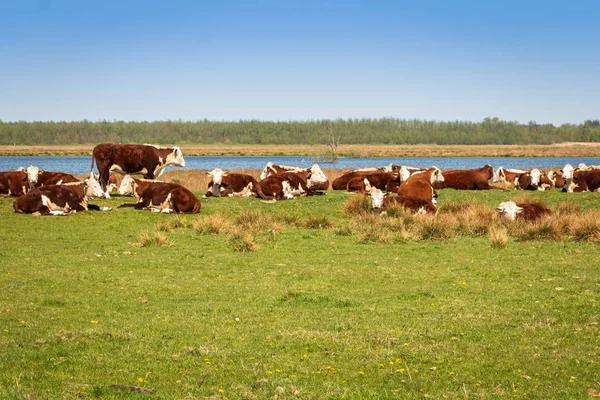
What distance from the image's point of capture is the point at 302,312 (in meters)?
10.2

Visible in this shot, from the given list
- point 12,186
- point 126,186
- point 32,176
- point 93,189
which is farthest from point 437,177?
point 12,186

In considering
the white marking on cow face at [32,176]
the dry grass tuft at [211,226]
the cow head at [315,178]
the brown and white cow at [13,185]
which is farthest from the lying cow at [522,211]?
the brown and white cow at [13,185]

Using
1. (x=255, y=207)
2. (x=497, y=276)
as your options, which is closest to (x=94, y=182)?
(x=255, y=207)

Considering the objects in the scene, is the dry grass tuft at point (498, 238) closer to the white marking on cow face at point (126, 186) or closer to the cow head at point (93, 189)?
the cow head at point (93, 189)

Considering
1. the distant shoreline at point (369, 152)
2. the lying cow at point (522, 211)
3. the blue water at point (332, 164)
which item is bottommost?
the distant shoreline at point (369, 152)

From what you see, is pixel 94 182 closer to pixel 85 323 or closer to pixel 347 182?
pixel 347 182

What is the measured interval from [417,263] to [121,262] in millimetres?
5777

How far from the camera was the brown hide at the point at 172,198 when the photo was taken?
74.5ft

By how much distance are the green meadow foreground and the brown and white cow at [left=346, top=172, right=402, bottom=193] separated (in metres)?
10.1

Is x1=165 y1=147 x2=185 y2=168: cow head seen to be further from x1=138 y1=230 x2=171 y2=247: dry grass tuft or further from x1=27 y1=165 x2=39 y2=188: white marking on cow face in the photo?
x1=138 y1=230 x2=171 y2=247: dry grass tuft

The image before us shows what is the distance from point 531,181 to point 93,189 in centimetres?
1845

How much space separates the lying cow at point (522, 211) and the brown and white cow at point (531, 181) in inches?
480

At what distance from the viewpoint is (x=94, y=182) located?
25625 mm

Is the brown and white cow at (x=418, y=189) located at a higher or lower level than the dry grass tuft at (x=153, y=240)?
higher
